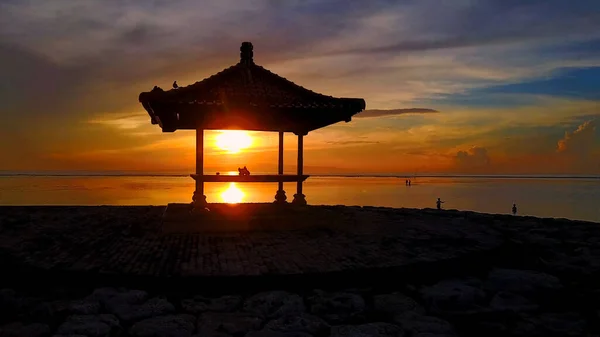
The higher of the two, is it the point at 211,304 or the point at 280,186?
the point at 280,186

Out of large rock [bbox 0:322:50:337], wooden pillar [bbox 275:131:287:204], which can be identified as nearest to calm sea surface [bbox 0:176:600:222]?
wooden pillar [bbox 275:131:287:204]

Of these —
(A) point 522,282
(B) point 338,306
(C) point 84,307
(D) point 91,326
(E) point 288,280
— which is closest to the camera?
(D) point 91,326

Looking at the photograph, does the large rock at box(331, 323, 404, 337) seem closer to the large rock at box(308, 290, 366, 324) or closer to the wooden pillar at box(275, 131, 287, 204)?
the large rock at box(308, 290, 366, 324)

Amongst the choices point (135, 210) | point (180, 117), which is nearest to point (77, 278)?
point (180, 117)

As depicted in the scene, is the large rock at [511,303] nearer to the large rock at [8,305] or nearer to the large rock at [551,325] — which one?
the large rock at [551,325]

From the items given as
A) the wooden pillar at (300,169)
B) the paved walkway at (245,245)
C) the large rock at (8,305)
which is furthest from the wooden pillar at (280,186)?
the large rock at (8,305)

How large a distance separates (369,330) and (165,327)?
240 cm

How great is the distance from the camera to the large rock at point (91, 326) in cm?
520

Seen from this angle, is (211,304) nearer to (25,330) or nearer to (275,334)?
(275,334)

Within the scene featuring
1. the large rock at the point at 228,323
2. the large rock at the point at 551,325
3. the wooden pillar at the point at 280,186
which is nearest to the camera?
the large rock at the point at 228,323

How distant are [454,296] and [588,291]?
2531mm

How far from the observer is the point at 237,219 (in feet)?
35.2

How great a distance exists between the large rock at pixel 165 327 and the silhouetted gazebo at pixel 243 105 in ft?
18.0

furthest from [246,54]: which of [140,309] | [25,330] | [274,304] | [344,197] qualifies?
[344,197]
